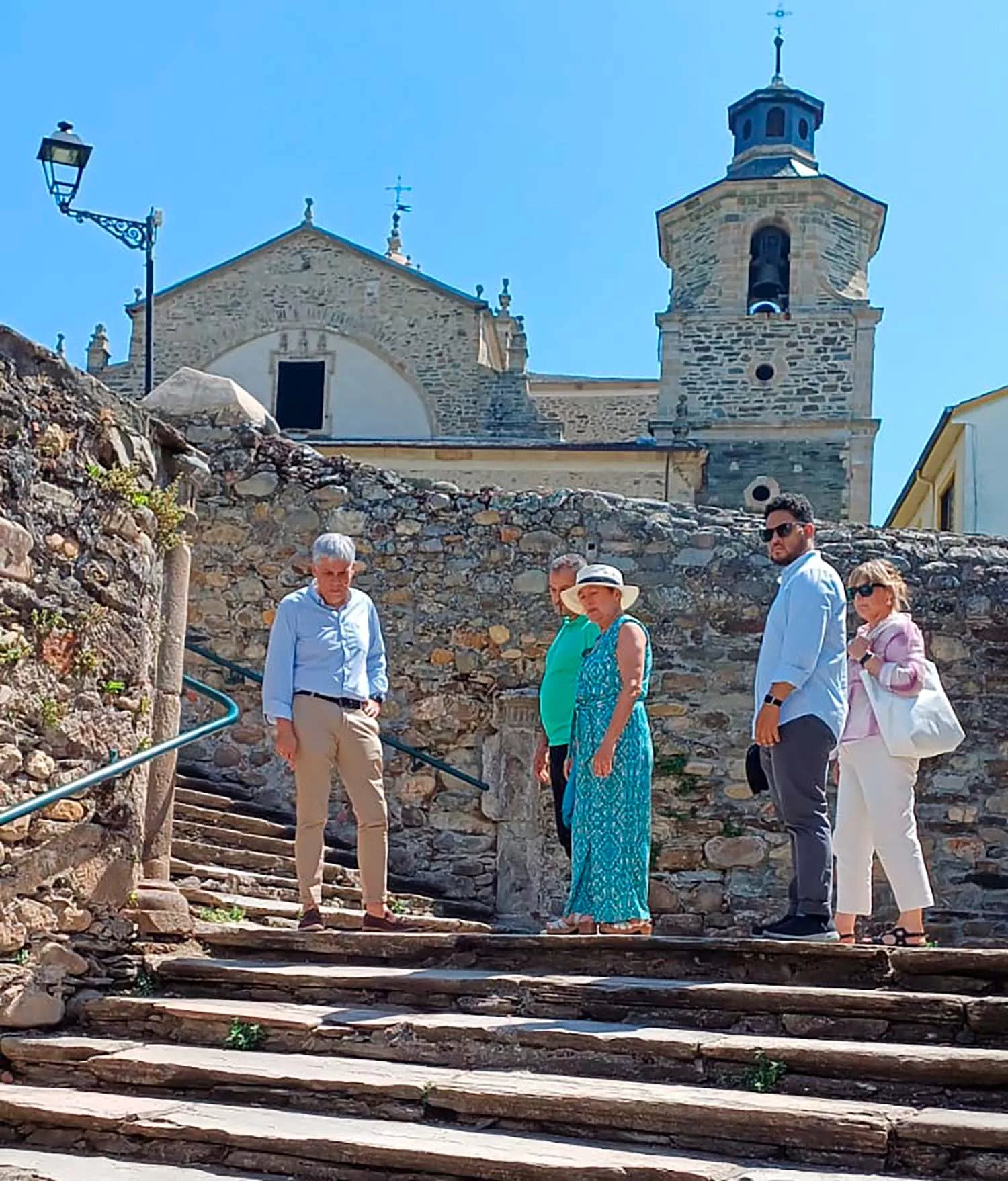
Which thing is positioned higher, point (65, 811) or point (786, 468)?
point (786, 468)

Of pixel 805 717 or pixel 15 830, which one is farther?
pixel 805 717

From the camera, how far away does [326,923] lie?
6391 mm

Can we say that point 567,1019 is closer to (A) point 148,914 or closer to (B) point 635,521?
(A) point 148,914

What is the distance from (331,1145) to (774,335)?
2659cm

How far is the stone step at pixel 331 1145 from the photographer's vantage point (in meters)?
3.38

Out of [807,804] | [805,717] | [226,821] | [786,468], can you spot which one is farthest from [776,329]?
[807,804]

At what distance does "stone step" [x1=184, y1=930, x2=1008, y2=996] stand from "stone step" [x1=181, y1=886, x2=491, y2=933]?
100 cm

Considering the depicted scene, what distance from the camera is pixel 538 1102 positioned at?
3764 mm

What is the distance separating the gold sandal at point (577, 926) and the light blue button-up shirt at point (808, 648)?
1.03 meters

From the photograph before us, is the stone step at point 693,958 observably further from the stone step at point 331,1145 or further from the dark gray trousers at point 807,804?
the stone step at point 331,1145

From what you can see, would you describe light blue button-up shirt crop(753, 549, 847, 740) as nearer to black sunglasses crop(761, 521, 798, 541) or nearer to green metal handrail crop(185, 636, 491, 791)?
black sunglasses crop(761, 521, 798, 541)

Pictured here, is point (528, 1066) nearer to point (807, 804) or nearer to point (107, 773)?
point (807, 804)

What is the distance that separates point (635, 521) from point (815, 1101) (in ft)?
18.2

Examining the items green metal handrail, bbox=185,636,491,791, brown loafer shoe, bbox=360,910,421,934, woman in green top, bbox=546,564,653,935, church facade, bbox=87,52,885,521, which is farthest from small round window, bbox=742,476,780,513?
Result: brown loafer shoe, bbox=360,910,421,934
